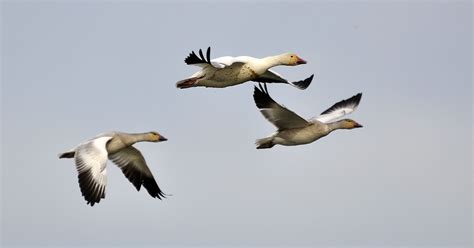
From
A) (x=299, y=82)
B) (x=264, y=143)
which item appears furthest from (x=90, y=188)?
(x=299, y=82)

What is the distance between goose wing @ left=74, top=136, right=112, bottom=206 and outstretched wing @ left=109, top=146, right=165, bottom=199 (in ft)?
3.99

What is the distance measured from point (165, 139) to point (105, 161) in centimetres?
163

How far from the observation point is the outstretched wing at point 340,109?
19.3 m

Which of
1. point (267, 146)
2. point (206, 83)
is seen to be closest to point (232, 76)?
point (206, 83)

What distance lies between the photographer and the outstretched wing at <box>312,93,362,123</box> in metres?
19.3

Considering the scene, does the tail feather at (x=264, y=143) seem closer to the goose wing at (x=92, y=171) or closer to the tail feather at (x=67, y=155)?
the goose wing at (x=92, y=171)

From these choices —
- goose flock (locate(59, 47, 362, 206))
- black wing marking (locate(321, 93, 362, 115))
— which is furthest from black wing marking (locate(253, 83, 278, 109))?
black wing marking (locate(321, 93, 362, 115))

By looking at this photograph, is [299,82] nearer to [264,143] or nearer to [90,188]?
[264,143]

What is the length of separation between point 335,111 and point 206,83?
3524mm

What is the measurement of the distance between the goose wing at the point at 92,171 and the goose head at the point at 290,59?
2911 millimetres

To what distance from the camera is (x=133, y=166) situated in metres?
17.6

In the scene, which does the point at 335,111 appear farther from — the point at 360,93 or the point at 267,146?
the point at 267,146

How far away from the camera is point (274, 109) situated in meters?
17.8

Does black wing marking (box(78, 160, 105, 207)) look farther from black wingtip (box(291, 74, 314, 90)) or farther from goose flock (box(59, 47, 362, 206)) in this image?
black wingtip (box(291, 74, 314, 90))
